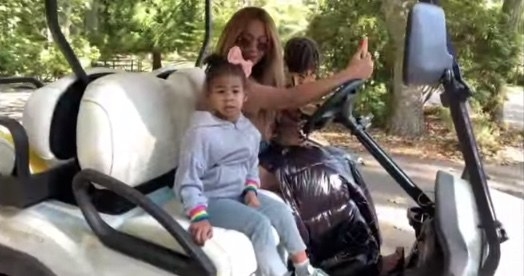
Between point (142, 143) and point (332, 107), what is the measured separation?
820mm

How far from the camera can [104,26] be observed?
13.2 meters

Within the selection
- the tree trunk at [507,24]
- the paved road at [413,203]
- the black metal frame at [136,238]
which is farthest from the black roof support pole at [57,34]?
the tree trunk at [507,24]

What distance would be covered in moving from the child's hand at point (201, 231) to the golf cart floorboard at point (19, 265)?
444 mm

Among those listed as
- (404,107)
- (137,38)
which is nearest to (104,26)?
(137,38)

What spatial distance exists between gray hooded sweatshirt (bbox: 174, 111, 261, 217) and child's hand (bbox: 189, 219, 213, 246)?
7cm

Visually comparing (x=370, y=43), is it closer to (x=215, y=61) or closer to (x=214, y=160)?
(x=215, y=61)

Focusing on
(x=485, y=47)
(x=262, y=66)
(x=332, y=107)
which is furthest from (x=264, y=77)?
(x=485, y=47)

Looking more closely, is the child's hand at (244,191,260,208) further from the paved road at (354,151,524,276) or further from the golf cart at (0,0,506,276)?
the paved road at (354,151,524,276)

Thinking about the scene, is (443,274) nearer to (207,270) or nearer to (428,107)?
(207,270)

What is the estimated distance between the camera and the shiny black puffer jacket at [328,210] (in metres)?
Answer: 2.85

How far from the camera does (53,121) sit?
2.44m

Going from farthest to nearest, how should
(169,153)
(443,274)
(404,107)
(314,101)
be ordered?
(404,107)
(314,101)
(169,153)
(443,274)

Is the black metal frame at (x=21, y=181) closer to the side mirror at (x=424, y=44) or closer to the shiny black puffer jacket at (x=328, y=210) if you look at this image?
the shiny black puffer jacket at (x=328, y=210)

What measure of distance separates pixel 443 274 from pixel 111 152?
43.3 inches
